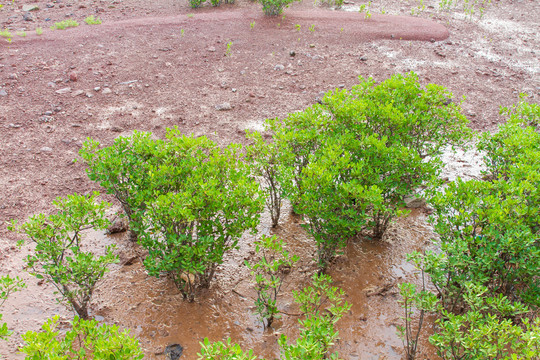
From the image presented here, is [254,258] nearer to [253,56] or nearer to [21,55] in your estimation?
[253,56]

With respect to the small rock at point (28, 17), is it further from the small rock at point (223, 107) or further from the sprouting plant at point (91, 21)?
the small rock at point (223, 107)

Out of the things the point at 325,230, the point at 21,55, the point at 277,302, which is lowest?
the point at 277,302

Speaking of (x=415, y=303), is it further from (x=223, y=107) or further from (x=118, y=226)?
(x=223, y=107)

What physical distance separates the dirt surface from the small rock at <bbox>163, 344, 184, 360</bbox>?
2.3 inches

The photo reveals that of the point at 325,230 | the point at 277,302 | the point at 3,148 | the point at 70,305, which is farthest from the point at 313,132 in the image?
the point at 3,148

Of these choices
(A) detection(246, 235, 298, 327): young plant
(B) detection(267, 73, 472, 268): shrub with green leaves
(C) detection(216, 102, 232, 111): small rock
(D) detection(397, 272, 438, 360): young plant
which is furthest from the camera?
(C) detection(216, 102, 232, 111): small rock

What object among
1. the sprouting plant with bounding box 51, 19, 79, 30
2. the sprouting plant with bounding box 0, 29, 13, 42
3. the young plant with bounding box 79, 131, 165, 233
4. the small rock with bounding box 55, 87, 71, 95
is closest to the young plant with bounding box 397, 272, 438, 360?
the young plant with bounding box 79, 131, 165, 233

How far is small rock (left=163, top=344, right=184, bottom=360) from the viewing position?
→ 3.33 metres

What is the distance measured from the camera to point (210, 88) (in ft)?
26.2

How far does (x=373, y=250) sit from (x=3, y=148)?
5671 millimetres

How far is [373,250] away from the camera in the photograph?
174 inches

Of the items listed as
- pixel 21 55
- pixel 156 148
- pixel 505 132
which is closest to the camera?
pixel 156 148

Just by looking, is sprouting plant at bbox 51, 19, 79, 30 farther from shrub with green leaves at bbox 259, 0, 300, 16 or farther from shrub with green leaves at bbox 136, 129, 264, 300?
shrub with green leaves at bbox 136, 129, 264, 300

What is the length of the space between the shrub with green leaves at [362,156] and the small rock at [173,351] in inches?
60.6
